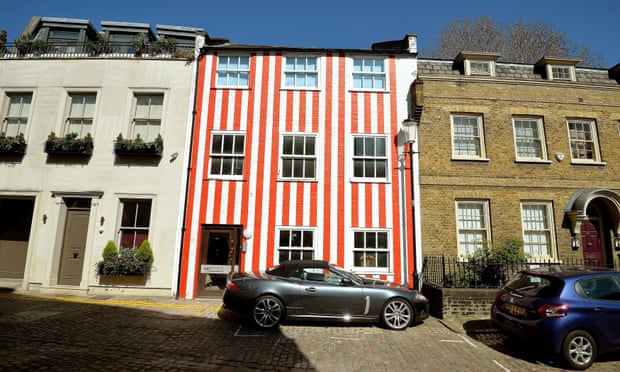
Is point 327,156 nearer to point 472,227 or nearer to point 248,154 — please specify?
point 248,154

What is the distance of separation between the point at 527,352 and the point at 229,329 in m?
6.23

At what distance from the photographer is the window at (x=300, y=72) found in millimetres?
12211

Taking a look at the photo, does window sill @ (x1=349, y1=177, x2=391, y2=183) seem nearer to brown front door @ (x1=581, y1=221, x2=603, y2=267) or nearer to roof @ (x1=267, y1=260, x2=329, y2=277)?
roof @ (x1=267, y1=260, x2=329, y2=277)

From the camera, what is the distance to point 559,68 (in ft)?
42.1

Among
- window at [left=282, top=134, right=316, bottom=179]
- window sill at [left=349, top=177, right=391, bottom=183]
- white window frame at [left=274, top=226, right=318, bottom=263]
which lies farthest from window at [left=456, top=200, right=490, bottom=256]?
window at [left=282, top=134, right=316, bottom=179]

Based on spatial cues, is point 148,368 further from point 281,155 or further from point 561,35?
point 561,35

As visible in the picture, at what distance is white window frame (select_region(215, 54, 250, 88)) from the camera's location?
479 inches

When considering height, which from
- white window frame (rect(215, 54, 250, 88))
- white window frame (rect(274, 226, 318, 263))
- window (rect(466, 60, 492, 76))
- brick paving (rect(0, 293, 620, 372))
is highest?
window (rect(466, 60, 492, 76))

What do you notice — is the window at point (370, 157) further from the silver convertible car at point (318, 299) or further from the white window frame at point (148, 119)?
the white window frame at point (148, 119)

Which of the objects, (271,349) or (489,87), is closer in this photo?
(271,349)

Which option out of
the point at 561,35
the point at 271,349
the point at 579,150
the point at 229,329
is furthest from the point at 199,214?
the point at 561,35

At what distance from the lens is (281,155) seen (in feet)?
37.7

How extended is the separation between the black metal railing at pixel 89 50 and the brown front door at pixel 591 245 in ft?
52.8

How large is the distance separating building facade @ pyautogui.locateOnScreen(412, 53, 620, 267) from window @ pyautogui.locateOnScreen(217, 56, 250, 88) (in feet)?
21.2
